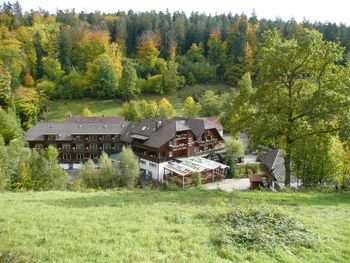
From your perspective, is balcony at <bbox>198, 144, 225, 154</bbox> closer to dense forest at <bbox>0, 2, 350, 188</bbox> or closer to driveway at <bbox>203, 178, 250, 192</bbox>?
dense forest at <bbox>0, 2, 350, 188</bbox>

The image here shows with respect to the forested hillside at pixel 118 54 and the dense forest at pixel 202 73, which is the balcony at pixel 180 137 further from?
the forested hillside at pixel 118 54

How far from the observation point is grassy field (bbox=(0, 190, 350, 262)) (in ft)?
29.3

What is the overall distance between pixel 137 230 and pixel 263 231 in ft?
12.7

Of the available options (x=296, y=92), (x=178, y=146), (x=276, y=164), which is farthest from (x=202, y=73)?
(x=296, y=92)

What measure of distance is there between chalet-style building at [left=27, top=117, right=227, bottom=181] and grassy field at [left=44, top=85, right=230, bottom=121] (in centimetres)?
1572

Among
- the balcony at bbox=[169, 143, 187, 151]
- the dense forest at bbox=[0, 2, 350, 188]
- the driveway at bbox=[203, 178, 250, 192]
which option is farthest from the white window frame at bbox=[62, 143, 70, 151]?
the driveway at bbox=[203, 178, 250, 192]

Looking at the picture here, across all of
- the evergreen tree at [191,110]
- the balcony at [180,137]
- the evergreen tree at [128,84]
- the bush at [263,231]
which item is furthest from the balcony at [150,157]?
the evergreen tree at [128,84]

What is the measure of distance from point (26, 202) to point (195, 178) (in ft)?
94.0

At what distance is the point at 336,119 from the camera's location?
63.6 feet

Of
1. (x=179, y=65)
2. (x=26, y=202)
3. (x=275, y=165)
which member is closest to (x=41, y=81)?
(x=179, y=65)

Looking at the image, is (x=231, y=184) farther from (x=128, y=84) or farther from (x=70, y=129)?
(x=128, y=84)

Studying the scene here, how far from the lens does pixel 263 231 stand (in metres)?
10.6

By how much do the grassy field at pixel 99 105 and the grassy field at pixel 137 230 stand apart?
63161mm

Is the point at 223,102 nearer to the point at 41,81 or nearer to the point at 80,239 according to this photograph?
the point at 41,81
